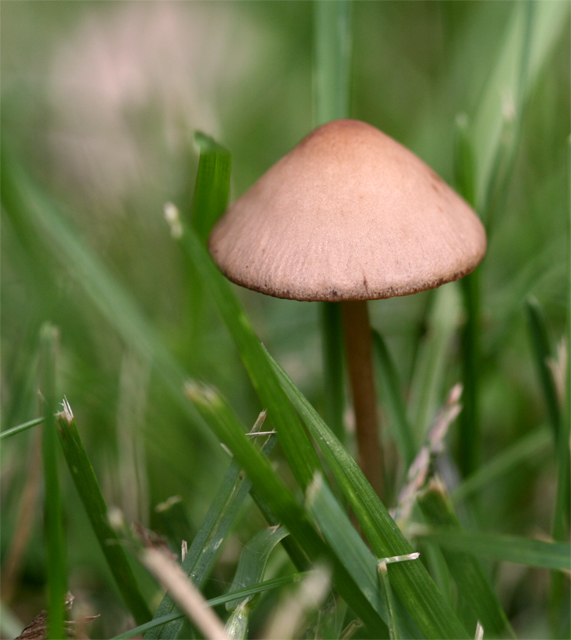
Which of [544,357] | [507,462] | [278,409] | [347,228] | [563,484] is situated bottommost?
[507,462]

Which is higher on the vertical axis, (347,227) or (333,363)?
(347,227)

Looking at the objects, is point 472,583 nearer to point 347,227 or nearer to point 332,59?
point 347,227

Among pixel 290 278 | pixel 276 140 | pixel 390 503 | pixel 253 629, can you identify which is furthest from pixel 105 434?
pixel 276 140

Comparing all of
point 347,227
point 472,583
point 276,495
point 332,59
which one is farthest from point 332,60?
point 472,583

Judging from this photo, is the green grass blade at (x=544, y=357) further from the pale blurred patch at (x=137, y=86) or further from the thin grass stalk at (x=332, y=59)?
the pale blurred patch at (x=137, y=86)

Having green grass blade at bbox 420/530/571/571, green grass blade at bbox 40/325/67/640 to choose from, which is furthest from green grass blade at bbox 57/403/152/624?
green grass blade at bbox 420/530/571/571

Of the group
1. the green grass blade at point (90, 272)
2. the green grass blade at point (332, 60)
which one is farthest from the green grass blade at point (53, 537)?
the green grass blade at point (332, 60)

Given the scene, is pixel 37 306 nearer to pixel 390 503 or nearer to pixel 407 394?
pixel 390 503
